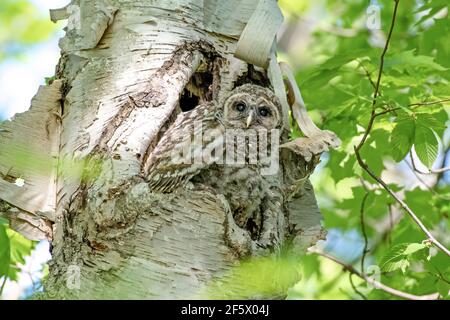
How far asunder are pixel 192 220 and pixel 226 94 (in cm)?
80

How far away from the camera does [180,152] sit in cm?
259

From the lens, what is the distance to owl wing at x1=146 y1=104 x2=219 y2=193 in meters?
2.43

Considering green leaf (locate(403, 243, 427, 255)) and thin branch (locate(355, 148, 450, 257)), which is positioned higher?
thin branch (locate(355, 148, 450, 257))

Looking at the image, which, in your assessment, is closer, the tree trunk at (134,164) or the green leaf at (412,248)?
the tree trunk at (134,164)

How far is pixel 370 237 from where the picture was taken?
5.66 metres

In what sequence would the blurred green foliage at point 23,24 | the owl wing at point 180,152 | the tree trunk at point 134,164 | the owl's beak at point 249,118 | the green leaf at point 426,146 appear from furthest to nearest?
1. the blurred green foliage at point 23,24
2. the green leaf at point 426,146
3. the owl's beak at point 249,118
4. the owl wing at point 180,152
5. the tree trunk at point 134,164

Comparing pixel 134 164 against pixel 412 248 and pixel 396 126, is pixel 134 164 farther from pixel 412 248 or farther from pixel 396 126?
pixel 396 126

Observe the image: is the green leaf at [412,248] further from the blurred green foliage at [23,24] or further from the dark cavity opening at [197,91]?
the blurred green foliage at [23,24]

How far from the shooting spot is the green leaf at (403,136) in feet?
10.4

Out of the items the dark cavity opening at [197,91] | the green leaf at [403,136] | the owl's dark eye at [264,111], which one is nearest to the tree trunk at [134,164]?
the dark cavity opening at [197,91]

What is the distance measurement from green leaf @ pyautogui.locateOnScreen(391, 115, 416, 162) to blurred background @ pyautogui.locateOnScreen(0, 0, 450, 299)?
1.1 inches

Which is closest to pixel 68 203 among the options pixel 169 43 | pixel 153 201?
pixel 153 201

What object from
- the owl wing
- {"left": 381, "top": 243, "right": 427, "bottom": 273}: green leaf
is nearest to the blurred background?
{"left": 381, "top": 243, "right": 427, "bottom": 273}: green leaf

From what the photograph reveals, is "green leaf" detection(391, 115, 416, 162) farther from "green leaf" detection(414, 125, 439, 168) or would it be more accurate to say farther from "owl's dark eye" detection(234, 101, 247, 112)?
"owl's dark eye" detection(234, 101, 247, 112)
